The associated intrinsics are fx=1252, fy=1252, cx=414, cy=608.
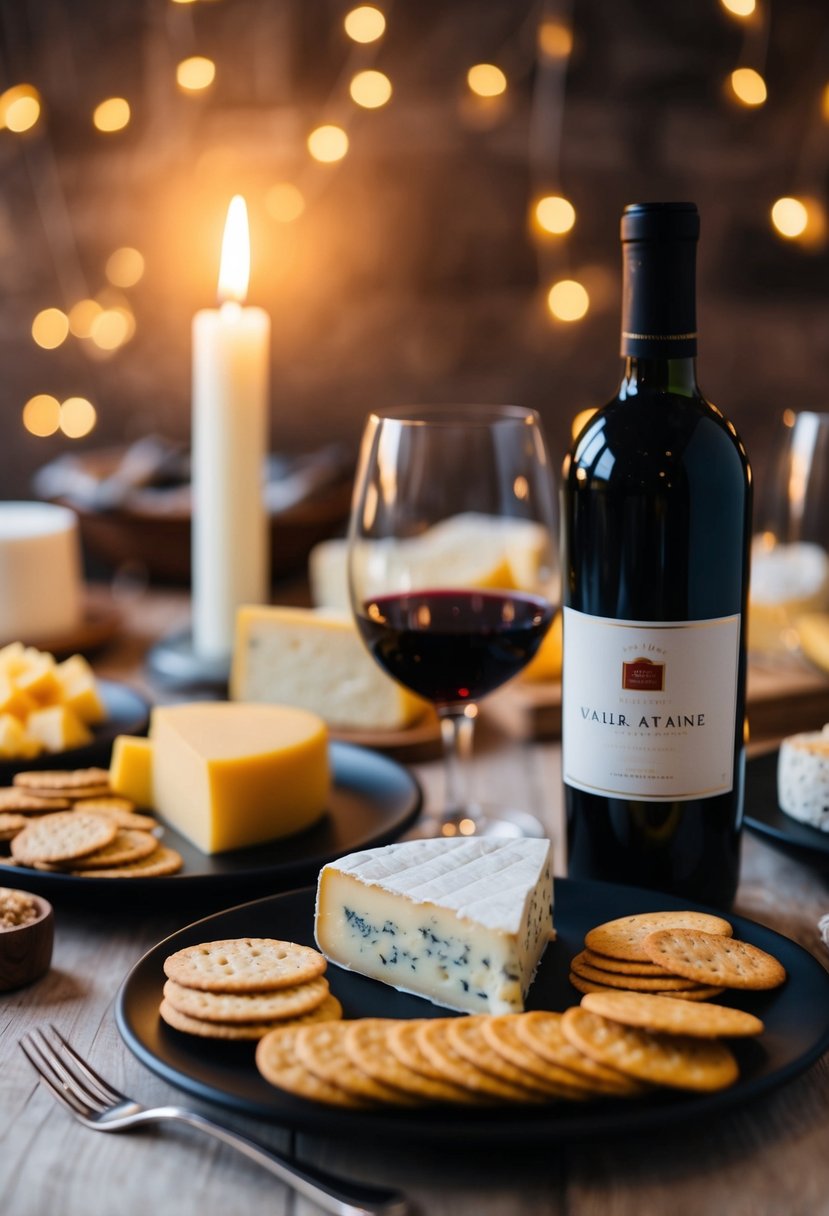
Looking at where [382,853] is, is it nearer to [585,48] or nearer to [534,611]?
[534,611]

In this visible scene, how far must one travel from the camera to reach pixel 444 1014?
0.69 metres

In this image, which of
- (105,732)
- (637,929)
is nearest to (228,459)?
(105,732)

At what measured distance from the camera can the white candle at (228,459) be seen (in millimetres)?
1392

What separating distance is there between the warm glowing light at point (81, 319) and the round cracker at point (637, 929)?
1.65 meters

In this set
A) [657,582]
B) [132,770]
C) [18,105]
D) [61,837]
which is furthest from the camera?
[18,105]

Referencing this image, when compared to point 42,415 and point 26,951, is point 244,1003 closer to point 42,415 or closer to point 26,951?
point 26,951

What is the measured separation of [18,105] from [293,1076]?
1846 millimetres

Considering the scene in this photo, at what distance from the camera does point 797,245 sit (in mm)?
1975

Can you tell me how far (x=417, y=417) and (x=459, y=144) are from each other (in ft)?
3.68

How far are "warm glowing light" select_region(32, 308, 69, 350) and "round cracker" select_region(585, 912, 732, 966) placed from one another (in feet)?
5.46

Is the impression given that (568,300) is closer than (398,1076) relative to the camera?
No

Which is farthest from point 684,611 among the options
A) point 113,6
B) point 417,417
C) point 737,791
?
point 113,6

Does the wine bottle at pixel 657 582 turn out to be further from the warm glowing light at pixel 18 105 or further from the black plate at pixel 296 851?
the warm glowing light at pixel 18 105

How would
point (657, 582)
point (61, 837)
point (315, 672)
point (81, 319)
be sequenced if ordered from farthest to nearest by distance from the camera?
point (81, 319) → point (315, 672) → point (61, 837) → point (657, 582)
